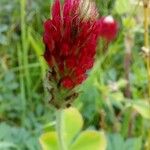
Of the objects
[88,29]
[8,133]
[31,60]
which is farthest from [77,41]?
[31,60]

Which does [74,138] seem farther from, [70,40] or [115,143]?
[70,40]

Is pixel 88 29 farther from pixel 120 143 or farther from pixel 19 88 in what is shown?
pixel 19 88

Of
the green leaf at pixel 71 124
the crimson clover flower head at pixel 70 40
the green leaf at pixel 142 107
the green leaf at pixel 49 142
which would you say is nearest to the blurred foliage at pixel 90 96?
the green leaf at pixel 142 107

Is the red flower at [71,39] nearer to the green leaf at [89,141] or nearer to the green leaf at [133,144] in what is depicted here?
the green leaf at [89,141]

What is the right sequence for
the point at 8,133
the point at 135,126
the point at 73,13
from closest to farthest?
the point at 73,13 → the point at 8,133 → the point at 135,126

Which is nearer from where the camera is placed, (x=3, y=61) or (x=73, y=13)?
(x=73, y=13)

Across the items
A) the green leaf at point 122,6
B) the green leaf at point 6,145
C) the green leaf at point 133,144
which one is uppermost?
the green leaf at point 122,6

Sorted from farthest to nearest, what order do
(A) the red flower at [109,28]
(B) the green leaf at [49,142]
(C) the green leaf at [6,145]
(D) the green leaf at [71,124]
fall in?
(A) the red flower at [109,28]
(C) the green leaf at [6,145]
(D) the green leaf at [71,124]
(B) the green leaf at [49,142]

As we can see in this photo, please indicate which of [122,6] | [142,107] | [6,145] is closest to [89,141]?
[6,145]
